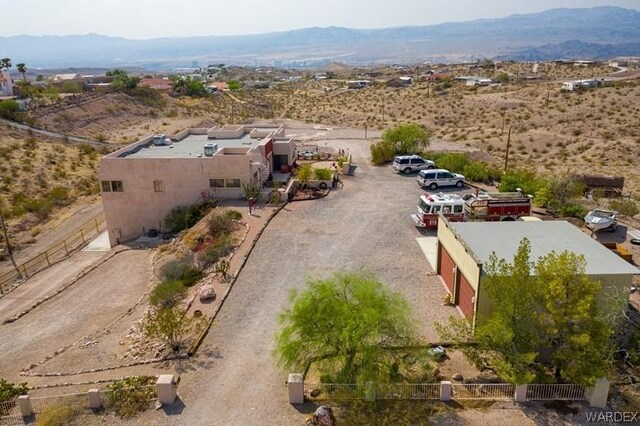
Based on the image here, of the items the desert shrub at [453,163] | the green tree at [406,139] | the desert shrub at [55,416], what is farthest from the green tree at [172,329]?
the green tree at [406,139]

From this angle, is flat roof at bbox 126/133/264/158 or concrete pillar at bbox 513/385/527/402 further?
flat roof at bbox 126/133/264/158

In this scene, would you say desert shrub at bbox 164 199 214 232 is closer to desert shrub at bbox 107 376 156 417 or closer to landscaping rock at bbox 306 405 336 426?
desert shrub at bbox 107 376 156 417

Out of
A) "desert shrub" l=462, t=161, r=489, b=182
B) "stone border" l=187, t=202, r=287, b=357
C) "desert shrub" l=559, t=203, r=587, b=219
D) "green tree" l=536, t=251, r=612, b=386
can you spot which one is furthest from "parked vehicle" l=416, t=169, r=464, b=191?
"green tree" l=536, t=251, r=612, b=386

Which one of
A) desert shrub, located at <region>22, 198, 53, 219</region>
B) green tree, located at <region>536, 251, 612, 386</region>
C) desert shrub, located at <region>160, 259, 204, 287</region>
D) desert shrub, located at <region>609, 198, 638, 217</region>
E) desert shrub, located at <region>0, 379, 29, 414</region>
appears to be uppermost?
green tree, located at <region>536, 251, 612, 386</region>

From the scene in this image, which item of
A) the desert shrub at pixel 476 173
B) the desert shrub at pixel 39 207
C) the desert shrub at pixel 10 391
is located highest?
the desert shrub at pixel 476 173

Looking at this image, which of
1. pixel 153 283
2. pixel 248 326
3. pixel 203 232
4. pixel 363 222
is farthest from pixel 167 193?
pixel 248 326

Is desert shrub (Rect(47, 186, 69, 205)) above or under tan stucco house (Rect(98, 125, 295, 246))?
under

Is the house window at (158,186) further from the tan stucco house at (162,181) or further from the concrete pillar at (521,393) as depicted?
the concrete pillar at (521,393)

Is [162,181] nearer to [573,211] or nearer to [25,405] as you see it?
[25,405]
